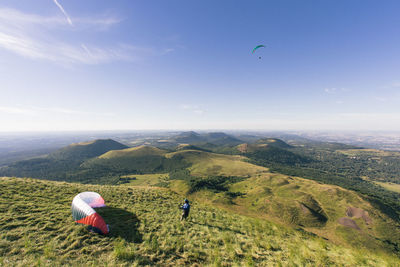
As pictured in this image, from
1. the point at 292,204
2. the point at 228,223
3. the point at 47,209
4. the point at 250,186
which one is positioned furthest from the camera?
the point at 250,186

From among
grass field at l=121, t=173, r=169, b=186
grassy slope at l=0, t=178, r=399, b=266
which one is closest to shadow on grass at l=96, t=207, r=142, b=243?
grassy slope at l=0, t=178, r=399, b=266

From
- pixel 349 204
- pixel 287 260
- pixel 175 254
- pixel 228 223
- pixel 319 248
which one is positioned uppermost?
pixel 175 254

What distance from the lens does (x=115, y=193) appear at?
107 ft

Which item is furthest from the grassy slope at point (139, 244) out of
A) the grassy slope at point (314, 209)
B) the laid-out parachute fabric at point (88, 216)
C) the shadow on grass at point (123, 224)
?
the grassy slope at point (314, 209)

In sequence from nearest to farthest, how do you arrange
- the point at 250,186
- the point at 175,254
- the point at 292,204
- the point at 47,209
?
the point at 175,254 → the point at 47,209 → the point at 292,204 → the point at 250,186

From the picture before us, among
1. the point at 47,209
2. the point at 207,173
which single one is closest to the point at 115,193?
the point at 47,209

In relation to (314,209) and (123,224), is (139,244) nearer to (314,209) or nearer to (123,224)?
(123,224)

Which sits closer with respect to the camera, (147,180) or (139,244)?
(139,244)

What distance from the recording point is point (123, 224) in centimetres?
1709

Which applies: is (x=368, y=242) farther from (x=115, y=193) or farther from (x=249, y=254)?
(x=115, y=193)

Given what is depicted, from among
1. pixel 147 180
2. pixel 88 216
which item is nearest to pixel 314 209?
pixel 88 216

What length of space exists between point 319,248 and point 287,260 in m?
5.82

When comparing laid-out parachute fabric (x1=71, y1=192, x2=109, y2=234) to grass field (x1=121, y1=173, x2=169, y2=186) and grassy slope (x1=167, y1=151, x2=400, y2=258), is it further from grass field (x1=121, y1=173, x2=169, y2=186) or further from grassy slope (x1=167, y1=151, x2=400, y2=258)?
grass field (x1=121, y1=173, x2=169, y2=186)

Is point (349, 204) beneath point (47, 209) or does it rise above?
beneath
